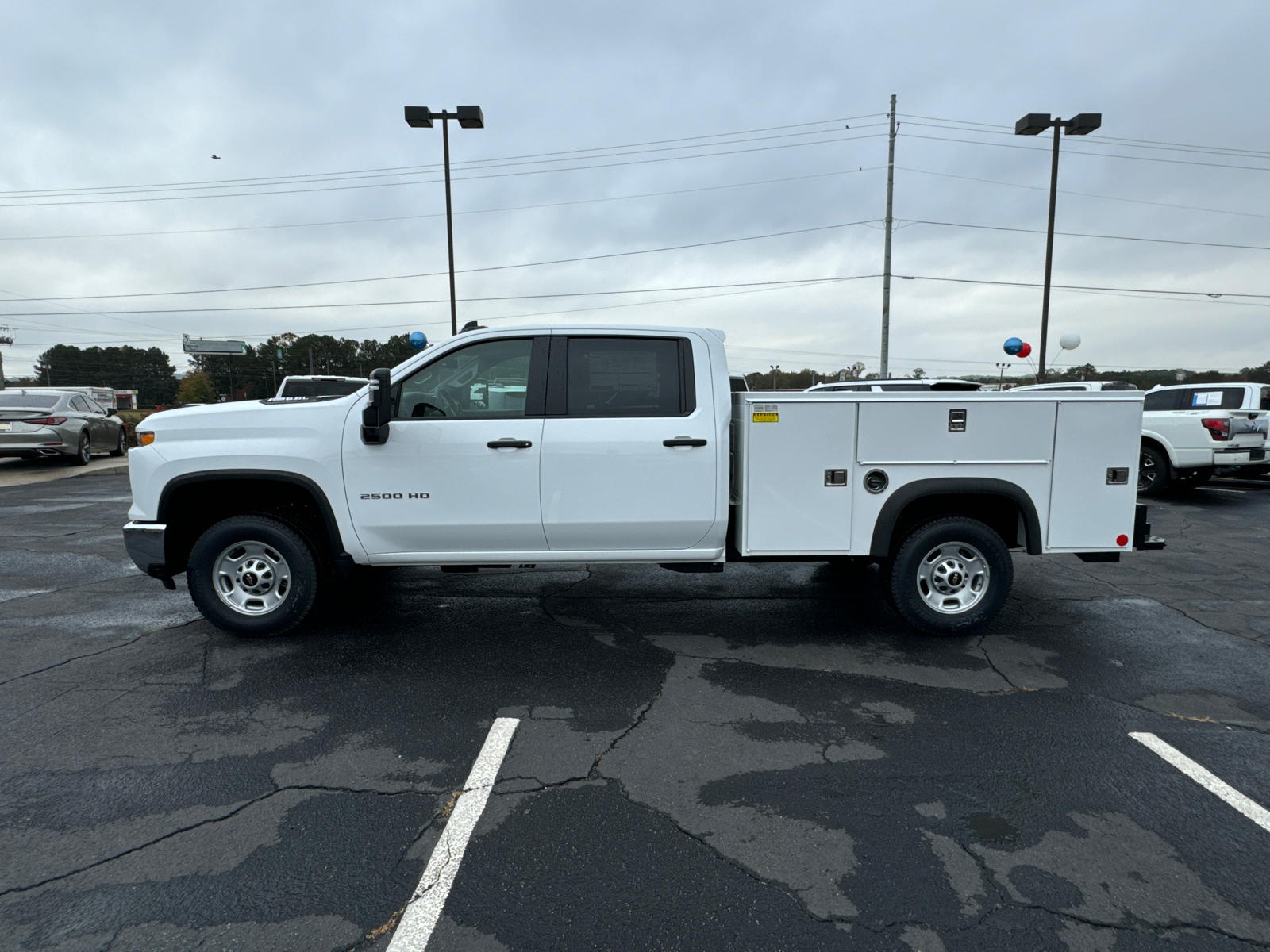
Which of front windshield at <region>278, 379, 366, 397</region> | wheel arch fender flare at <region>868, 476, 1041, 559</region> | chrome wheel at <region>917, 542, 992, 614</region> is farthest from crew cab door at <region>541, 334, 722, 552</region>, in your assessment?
front windshield at <region>278, 379, 366, 397</region>

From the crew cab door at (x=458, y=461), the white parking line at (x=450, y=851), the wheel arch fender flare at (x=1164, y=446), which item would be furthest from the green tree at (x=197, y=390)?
the white parking line at (x=450, y=851)

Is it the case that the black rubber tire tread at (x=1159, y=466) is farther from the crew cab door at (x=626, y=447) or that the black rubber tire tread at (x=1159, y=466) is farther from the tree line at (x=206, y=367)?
the tree line at (x=206, y=367)

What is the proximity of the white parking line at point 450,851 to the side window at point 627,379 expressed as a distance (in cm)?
205

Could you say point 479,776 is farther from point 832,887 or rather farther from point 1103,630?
point 1103,630

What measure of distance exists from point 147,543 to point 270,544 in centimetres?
76

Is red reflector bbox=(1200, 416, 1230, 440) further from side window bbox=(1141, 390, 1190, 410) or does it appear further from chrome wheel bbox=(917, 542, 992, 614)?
chrome wheel bbox=(917, 542, 992, 614)

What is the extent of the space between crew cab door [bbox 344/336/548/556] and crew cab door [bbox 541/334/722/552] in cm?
14

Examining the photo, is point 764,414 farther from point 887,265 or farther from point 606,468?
point 887,265

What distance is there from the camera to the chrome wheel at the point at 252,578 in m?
4.75

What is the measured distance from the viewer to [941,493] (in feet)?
15.4

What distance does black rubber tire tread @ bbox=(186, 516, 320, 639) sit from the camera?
466 cm

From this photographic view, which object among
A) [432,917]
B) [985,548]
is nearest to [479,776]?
[432,917]

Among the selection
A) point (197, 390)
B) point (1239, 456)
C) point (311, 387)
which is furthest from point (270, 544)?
point (197, 390)

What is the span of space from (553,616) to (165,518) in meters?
2.69
